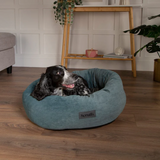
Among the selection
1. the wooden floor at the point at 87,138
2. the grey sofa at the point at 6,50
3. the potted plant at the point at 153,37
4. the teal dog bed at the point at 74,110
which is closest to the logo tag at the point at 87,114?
the teal dog bed at the point at 74,110

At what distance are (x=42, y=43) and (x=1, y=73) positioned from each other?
894 millimetres

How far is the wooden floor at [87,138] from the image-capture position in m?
1.33

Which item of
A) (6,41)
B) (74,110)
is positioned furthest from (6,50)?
(74,110)

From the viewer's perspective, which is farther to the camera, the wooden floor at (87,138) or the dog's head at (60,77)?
the dog's head at (60,77)

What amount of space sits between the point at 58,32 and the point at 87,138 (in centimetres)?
264

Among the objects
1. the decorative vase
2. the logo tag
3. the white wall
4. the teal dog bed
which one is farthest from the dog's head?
the white wall

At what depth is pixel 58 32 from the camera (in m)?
3.83

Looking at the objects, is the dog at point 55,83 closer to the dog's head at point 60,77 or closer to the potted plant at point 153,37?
the dog's head at point 60,77

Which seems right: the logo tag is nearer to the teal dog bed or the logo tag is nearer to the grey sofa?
the teal dog bed

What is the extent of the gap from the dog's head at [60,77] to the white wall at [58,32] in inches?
80.6

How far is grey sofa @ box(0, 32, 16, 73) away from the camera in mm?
3066

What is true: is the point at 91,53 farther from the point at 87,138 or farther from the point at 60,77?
the point at 87,138

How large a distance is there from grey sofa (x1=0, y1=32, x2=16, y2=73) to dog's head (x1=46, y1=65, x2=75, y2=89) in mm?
1504

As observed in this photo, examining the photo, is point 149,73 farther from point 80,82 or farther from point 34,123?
point 34,123
